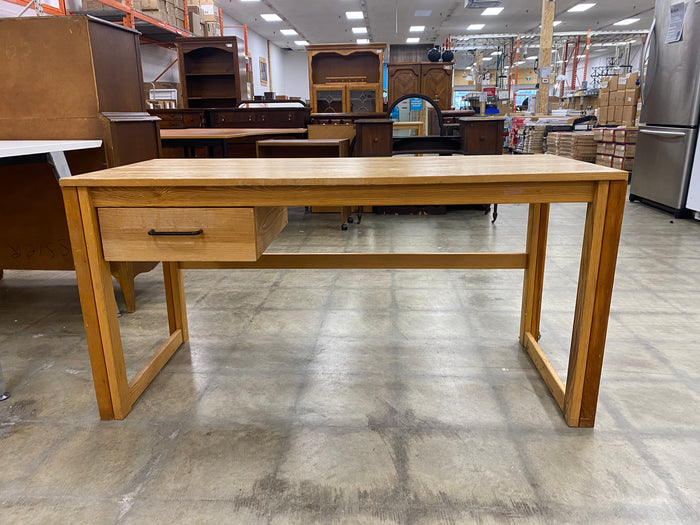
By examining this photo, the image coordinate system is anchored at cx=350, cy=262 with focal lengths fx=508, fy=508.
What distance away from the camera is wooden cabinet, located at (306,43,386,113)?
6730 mm

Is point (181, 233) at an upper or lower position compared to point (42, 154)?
lower

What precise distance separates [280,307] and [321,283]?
43cm

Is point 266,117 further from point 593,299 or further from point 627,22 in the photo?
point 627,22

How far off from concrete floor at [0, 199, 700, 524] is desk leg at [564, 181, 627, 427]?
10 cm

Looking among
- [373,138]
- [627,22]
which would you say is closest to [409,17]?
[627,22]

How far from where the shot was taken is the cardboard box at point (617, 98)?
8508 millimetres

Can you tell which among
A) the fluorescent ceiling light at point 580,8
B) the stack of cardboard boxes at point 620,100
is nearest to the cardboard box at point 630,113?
the stack of cardboard boxes at point 620,100

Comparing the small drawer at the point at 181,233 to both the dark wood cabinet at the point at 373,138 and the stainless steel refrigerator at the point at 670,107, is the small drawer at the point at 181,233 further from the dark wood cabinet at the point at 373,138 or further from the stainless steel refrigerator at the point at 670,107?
the stainless steel refrigerator at the point at 670,107

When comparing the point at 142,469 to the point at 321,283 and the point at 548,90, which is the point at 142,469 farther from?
the point at 548,90

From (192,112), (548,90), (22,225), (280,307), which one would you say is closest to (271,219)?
(280,307)

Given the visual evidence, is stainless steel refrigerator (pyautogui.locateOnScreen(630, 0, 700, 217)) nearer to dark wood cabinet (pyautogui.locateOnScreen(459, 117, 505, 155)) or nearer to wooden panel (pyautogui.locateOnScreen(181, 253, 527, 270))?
dark wood cabinet (pyautogui.locateOnScreen(459, 117, 505, 155))

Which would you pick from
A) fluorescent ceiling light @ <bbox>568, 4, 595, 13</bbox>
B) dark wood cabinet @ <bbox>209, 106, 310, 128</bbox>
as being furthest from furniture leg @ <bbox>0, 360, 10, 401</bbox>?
fluorescent ceiling light @ <bbox>568, 4, 595, 13</bbox>

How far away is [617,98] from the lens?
8672 mm

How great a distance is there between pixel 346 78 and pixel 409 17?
28.5ft
